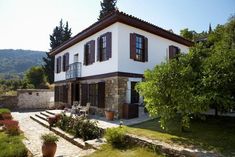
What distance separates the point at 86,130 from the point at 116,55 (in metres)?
5.33

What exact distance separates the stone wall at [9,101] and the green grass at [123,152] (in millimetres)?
22076

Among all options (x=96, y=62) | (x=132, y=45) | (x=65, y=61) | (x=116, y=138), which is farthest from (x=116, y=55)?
(x=65, y=61)

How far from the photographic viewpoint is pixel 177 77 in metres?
8.79

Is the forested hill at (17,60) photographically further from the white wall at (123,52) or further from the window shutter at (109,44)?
the window shutter at (109,44)

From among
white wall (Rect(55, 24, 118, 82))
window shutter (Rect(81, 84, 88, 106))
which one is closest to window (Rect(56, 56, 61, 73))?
white wall (Rect(55, 24, 118, 82))

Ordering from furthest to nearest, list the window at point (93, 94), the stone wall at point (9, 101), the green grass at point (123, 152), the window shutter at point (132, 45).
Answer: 1. the stone wall at point (9, 101)
2. the window at point (93, 94)
3. the window shutter at point (132, 45)
4. the green grass at point (123, 152)

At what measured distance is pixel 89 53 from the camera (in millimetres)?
17859

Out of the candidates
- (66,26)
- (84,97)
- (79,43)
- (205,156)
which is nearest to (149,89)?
(205,156)

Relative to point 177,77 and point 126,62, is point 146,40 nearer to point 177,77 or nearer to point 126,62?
point 126,62

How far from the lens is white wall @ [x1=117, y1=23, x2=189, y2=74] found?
14.6m

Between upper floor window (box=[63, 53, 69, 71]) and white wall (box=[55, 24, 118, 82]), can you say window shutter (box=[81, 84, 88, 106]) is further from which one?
upper floor window (box=[63, 53, 69, 71])

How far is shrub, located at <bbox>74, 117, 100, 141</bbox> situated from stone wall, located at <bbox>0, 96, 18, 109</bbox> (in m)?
18.8

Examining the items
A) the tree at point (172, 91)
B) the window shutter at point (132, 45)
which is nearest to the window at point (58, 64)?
the window shutter at point (132, 45)

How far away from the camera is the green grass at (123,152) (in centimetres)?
762
